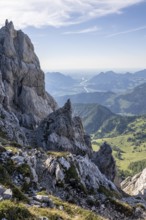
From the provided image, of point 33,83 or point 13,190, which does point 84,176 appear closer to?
point 13,190

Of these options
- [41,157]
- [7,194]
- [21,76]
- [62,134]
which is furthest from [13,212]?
[21,76]

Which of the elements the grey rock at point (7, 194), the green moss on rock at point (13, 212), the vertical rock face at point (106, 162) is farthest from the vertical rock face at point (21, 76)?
the green moss on rock at point (13, 212)

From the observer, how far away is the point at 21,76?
106 metres

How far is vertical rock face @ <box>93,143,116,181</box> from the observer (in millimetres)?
82750

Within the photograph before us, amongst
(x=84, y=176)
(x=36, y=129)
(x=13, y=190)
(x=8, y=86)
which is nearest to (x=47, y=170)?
(x=84, y=176)

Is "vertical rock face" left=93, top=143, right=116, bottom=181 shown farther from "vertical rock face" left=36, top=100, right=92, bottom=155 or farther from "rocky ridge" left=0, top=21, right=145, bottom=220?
"vertical rock face" left=36, top=100, right=92, bottom=155

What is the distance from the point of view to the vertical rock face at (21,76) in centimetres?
10031

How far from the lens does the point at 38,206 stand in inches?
1081

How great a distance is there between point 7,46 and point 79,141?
45.8 metres

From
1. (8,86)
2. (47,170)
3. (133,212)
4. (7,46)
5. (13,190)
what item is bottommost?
(133,212)

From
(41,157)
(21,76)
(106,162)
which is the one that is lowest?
Result: (106,162)

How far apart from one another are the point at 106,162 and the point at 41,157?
36.9m

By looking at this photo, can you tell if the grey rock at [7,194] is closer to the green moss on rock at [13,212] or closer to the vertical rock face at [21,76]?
the green moss on rock at [13,212]

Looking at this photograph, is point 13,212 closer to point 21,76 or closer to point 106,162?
point 106,162
